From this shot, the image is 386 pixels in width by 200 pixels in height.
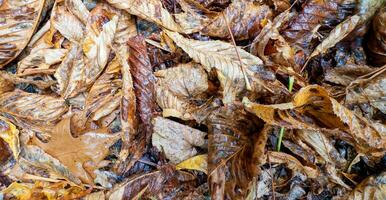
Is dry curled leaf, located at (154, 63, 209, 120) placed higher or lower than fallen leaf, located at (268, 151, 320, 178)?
higher

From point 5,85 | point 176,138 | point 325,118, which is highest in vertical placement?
point 5,85

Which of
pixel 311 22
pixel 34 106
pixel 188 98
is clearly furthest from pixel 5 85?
pixel 311 22

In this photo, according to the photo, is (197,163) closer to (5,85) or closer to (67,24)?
(67,24)

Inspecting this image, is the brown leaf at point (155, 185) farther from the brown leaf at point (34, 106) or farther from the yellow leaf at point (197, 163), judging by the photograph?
the brown leaf at point (34, 106)

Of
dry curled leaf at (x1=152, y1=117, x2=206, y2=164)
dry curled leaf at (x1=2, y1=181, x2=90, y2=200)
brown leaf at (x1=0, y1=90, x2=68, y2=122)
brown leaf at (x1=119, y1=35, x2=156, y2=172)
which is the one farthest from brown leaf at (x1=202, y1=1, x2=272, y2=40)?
dry curled leaf at (x1=2, y1=181, x2=90, y2=200)

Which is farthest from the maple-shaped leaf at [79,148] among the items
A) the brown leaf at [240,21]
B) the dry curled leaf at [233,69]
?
the brown leaf at [240,21]

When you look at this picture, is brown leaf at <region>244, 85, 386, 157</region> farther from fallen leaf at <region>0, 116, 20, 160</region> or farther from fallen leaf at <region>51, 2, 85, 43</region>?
fallen leaf at <region>0, 116, 20, 160</region>

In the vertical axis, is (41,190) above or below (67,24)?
below
